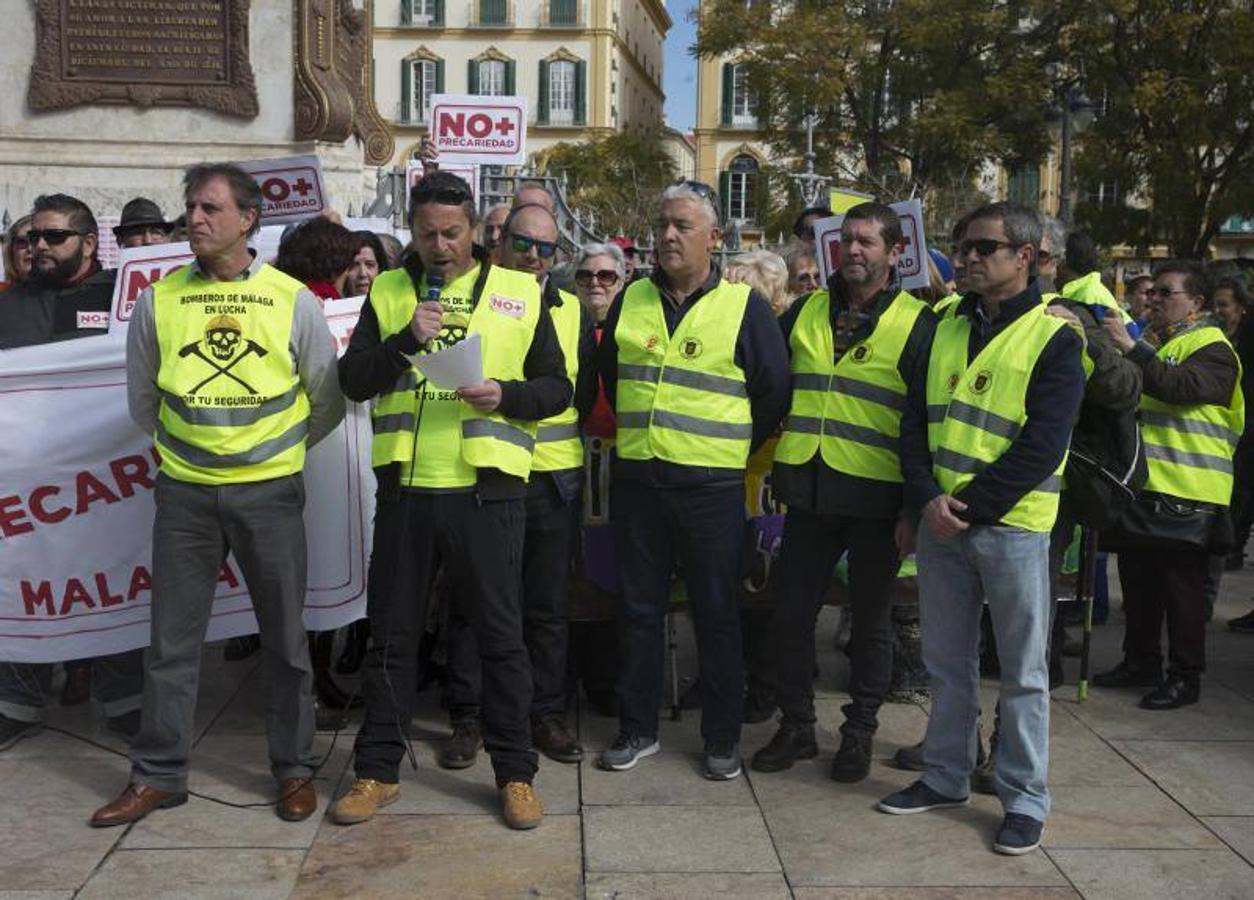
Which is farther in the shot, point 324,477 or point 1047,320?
point 324,477

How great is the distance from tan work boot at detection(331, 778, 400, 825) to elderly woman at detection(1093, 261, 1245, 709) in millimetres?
3218

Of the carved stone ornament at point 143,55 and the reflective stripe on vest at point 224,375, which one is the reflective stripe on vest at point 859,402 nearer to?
the reflective stripe on vest at point 224,375

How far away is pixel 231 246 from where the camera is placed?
16.0ft

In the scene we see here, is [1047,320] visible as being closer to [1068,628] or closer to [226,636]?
[226,636]

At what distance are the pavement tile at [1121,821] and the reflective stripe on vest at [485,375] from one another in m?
2.07

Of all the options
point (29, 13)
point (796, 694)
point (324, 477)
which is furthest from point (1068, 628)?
point (29, 13)

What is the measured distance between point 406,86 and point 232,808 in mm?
65158

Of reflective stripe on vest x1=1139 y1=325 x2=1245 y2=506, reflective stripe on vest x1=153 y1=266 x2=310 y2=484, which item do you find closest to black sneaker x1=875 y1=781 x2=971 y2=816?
reflective stripe on vest x1=1139 y1=325 x2=1245 y2=506

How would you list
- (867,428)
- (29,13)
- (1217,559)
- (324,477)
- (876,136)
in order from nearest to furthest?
(867,428) < (324,477) < (1217,559) < (29,13) < (876,136)

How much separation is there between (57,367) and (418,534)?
152 cm

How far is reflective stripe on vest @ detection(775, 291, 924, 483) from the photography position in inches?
207

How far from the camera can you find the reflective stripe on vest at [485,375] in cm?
492

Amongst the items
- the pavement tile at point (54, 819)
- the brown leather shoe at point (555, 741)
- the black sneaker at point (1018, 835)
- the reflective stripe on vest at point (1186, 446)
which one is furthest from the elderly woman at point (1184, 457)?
the pavement tile at point (54, 819)

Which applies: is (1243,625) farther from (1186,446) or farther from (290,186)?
(290,186)
